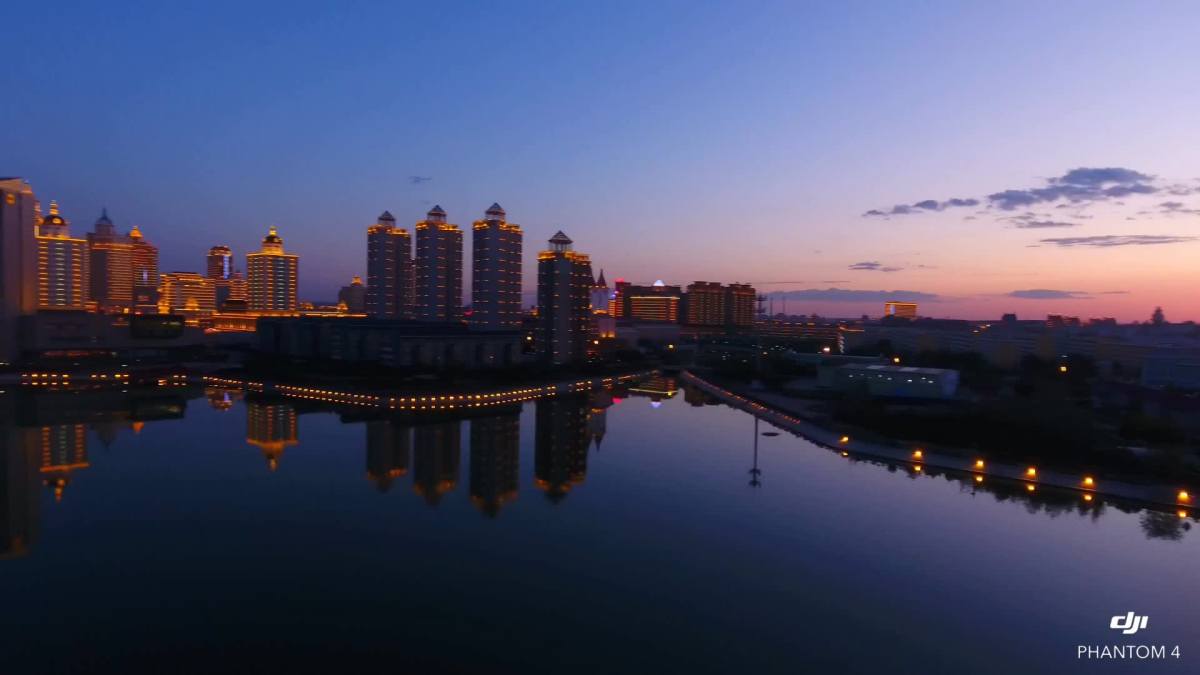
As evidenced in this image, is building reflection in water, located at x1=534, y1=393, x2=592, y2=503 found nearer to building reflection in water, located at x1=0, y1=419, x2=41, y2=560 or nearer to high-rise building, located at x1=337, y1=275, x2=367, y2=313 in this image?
building reflection in water, located at x1=0, y1=419, x2=41, y2=560

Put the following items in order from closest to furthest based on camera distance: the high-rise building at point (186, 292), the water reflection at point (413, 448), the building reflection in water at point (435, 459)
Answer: the water reflection at point (413, 448)
the building reflection in water at point (435, 459)
the high-rise building at point (186, 292)

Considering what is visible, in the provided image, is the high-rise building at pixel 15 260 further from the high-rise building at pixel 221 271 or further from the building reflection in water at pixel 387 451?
the high-rise building at pixel 221 271

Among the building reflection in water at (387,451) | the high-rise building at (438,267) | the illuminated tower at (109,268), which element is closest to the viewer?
the building reflection in water at (387,451)

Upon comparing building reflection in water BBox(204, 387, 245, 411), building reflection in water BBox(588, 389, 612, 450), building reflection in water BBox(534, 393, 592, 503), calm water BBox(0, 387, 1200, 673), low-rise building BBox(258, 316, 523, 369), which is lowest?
building reflection in water BBox(588, 389, 612, 450)

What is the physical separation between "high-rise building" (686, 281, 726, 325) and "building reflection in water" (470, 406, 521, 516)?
133ft

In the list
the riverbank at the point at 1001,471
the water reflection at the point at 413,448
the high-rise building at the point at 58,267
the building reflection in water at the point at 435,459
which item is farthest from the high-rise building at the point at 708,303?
the building reflection in water at the point at 435,459

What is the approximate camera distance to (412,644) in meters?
4.84

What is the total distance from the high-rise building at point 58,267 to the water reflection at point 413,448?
554 inches

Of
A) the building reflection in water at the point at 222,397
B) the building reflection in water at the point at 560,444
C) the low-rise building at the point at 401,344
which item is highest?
the low-rise building at the point at 401,344

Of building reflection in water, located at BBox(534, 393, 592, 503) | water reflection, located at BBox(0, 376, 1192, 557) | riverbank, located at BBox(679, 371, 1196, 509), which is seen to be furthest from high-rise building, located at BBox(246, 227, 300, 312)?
riverbank, located at BBox(679, 371, 1196, 509)

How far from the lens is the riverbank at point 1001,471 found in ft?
28.3

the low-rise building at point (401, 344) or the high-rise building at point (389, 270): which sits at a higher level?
the high-rise building at point (389, 270)

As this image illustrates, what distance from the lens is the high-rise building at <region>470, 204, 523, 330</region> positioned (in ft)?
94.8

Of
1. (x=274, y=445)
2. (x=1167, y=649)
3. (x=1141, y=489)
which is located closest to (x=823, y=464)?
(x=1141, y=489)
